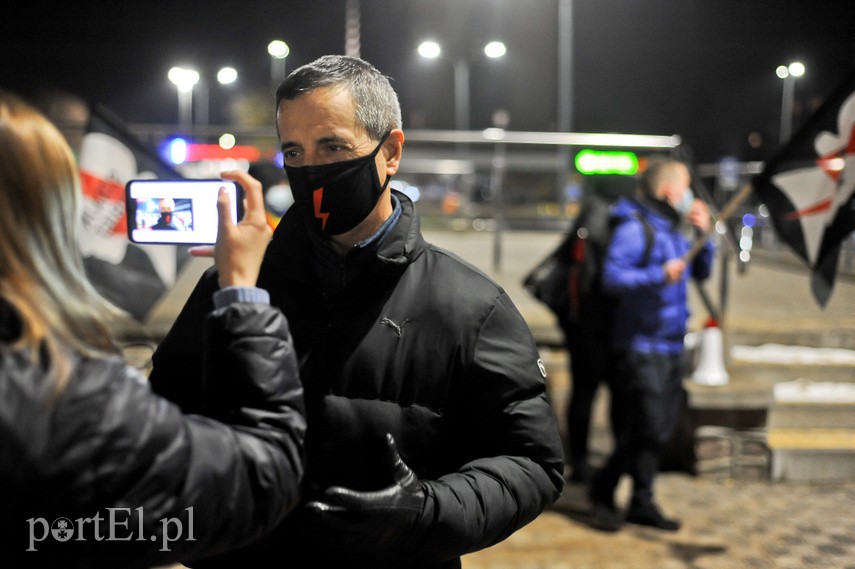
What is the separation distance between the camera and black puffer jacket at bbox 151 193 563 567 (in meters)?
1.54

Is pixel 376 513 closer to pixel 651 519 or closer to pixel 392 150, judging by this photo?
pixel 392 150

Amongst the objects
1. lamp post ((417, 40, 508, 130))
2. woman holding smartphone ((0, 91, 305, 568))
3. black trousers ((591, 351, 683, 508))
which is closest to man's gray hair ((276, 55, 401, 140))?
woman holding smartphone ((0, 91, 305, 568))

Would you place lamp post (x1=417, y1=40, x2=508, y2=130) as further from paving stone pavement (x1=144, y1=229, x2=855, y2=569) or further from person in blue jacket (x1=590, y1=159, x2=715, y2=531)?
paving stone pavement (x1=144, y1=229, x2=855, y2=569)

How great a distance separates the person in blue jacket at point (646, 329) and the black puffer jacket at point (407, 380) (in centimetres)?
281

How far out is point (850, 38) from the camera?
14.9 feet

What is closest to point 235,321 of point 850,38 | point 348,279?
point 348,279

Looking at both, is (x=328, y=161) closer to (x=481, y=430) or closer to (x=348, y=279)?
(x=348, y=279)

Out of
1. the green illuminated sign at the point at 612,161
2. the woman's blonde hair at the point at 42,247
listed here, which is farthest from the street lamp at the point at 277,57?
the green illuminated sign at the point at 612,161

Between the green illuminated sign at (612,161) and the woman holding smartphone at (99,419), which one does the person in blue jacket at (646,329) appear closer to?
the woman holding smartphone at (99,419)

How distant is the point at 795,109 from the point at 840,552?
3.64 m

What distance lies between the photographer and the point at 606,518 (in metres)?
4.55

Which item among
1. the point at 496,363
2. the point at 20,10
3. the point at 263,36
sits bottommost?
the point at 496,363

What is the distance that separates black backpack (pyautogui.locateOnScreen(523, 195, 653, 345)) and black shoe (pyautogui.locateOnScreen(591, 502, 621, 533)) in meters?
0.99

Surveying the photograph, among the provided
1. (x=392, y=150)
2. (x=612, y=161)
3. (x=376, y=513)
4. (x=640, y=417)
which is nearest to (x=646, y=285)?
(x=640, y=417)
